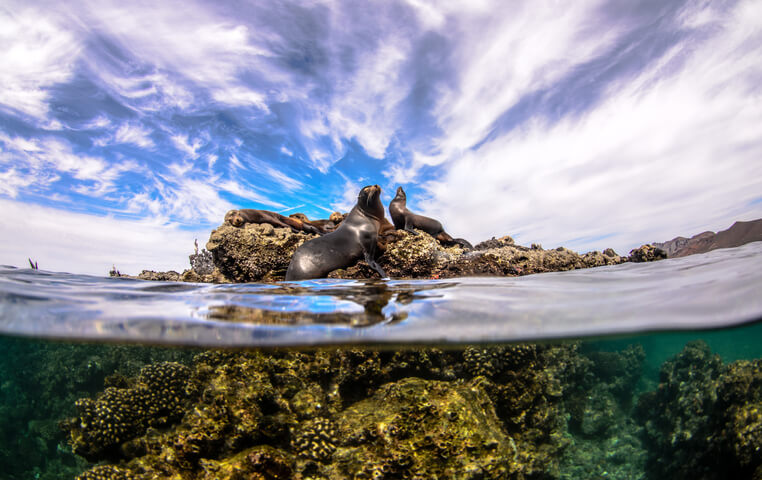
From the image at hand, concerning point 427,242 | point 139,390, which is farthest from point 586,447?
point 139,390

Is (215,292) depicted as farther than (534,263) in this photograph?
No

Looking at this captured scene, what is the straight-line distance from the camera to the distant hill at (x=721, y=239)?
8.30m

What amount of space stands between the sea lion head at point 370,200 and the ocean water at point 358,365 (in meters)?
2.75

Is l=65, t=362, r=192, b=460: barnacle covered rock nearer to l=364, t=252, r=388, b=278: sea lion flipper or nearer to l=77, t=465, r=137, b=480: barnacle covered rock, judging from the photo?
l=77, t=465, r=137, b=480: barnacle covered rock

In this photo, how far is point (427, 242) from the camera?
20.4 ft

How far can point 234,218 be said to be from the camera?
24.7 ft

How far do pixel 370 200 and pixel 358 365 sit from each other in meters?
3.98

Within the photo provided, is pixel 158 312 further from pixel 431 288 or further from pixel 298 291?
pixel 431 288

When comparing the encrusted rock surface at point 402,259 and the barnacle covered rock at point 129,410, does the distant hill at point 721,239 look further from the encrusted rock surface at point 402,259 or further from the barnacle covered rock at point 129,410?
the barnacle covered rock at point 129,410

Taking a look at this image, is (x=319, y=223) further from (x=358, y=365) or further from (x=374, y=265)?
(x=358, y=365)

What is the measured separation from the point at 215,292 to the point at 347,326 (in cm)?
235

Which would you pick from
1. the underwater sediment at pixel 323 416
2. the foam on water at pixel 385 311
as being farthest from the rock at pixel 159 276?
the foam on water at pixel 385 311

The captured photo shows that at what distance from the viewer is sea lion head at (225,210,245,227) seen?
751 centimetres

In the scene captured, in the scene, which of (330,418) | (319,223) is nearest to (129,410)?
(330,418)
